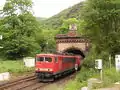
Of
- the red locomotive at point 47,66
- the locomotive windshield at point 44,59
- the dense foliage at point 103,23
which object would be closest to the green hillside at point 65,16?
the dense foliage at point 103,23

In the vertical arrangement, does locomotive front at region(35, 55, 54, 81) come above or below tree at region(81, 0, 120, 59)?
below

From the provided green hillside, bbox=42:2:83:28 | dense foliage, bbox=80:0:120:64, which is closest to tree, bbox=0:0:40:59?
dense foliage, bbox=80:0:120:64

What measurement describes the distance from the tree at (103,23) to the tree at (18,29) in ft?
68.1

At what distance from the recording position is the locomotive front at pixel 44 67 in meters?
27.9

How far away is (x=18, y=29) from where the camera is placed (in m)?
51.5

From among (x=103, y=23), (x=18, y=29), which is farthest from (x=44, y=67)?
(x=18, y=29)

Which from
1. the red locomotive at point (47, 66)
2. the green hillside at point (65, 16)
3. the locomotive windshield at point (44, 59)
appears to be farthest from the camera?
the green hillside at point (65, 16)

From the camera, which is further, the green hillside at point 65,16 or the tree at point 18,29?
the green hillside at point 65,16

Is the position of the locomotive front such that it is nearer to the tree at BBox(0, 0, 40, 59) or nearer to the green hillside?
the tree at BBox(0, 0, 40, 59)

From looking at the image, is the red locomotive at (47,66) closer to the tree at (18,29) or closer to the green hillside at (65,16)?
the tree at (18,29)

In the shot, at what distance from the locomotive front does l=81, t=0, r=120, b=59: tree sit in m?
4.92

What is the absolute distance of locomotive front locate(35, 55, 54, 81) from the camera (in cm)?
2792

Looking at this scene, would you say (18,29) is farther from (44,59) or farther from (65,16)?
(65,16)

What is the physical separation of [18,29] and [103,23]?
24058 millimetres
